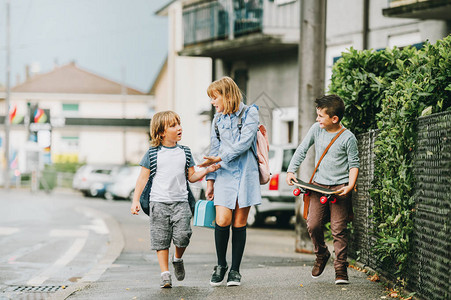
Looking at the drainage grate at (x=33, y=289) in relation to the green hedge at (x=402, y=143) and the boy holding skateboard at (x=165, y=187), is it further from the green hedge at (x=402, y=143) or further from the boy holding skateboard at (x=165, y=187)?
the green hedge at (x=402, y=143)

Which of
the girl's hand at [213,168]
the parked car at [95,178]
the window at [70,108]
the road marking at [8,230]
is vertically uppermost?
the window at [70,108]

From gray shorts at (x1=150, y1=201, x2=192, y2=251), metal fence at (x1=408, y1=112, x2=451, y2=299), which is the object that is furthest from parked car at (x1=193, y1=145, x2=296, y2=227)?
metal fence at (x1=408, y1=112, x2=451, y2=299)

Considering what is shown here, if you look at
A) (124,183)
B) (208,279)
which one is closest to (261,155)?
(208,279)

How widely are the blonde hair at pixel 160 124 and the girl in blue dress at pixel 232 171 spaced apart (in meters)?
0.37

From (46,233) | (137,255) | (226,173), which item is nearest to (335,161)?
(226,173)

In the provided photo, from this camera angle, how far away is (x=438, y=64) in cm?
552

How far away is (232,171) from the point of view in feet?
20.7

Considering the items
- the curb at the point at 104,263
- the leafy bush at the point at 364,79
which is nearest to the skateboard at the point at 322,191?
the leafy bush at the point at 364,79

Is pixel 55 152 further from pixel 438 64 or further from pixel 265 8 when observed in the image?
pixel 438 64

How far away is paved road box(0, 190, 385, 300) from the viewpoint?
6.33 metres

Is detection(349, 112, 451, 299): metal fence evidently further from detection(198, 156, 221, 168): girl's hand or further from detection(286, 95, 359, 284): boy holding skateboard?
detection(198, 156, 221, 168): girl's hand

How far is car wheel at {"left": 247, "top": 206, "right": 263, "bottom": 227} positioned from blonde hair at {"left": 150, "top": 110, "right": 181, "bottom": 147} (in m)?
9.09

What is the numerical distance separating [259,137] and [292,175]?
431mm

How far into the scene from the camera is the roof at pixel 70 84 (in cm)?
7319
